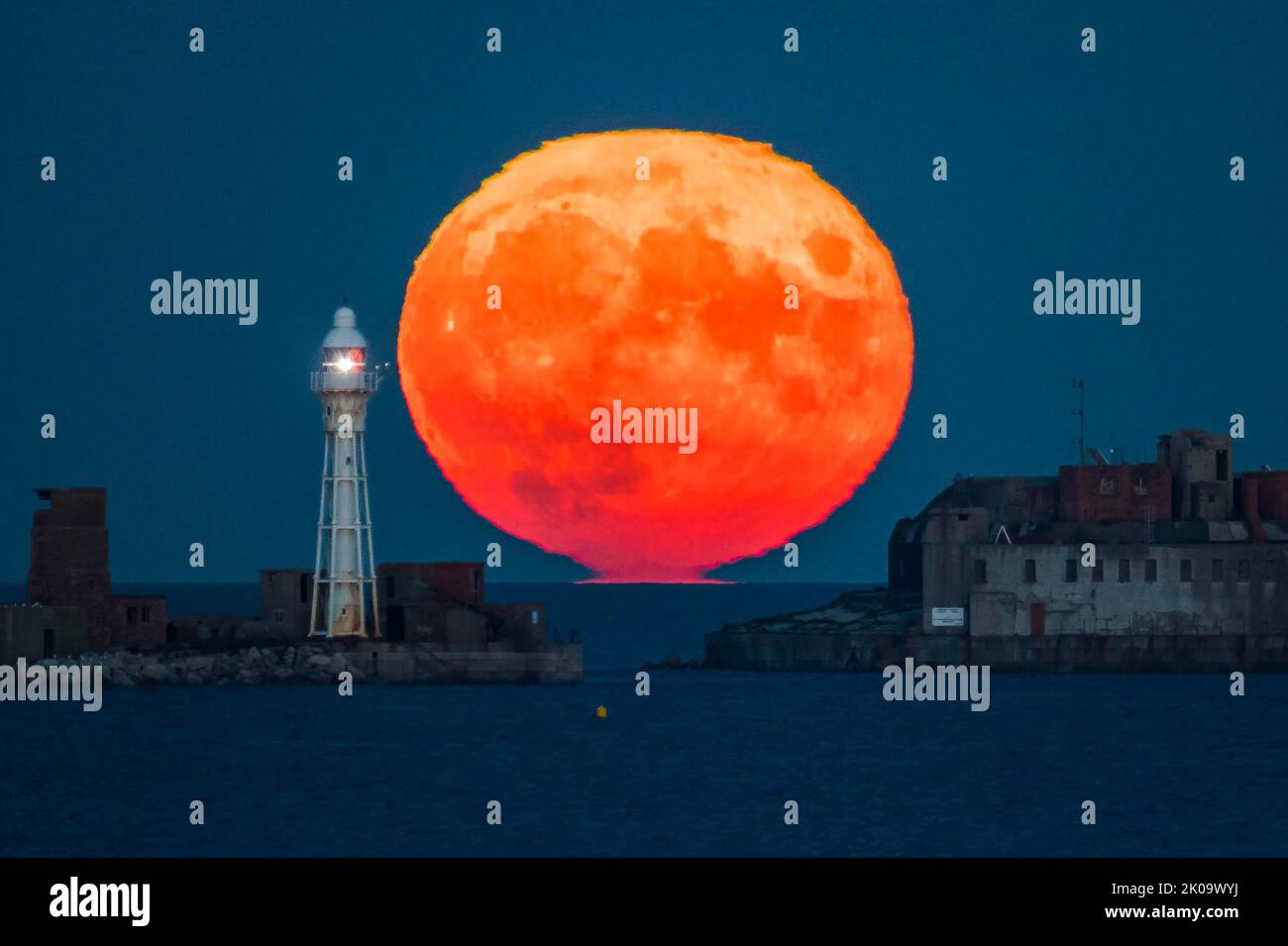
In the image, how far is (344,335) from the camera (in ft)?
377

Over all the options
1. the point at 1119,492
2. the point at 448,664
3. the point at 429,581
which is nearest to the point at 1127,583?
the point at 1119,492

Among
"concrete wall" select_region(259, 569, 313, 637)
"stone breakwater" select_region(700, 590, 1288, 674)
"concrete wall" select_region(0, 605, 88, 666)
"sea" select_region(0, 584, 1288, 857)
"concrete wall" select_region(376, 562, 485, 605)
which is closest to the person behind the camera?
"sea" select_region(0, 584, 1288, 857)

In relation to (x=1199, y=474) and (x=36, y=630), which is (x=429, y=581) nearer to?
(x=36, y=630)

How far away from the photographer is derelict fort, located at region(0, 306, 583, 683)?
11375cm

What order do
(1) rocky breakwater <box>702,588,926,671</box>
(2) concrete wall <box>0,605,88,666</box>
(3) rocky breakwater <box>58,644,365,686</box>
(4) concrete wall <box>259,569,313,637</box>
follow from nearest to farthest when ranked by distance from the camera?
1. (2) concrete wall <box>0,605,88,666</box>
2. (3) rocky breakwater <box>58,644,365,686</box>
3. (4) concrete wall <box>259,569,313,637</box>
4. (1) rocky breakwater <box>702,588,926,671</box>

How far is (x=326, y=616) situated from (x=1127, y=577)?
3490 cm

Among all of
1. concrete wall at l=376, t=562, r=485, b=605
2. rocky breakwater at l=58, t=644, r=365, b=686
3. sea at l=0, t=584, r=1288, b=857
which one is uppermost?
concrete wall at l=376, t=562, r=485, b=605

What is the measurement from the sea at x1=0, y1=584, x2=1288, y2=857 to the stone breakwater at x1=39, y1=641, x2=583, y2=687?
2.47 ft

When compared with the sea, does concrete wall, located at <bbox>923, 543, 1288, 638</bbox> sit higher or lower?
higher

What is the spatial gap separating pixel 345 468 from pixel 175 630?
12.8 meters

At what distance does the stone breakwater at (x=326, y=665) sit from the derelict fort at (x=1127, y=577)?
1830cm

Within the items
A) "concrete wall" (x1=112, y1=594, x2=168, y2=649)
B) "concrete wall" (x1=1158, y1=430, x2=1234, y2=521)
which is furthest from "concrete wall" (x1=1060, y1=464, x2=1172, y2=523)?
"concrete wall" (x1=112, y1=594, x2=168, y2=649)

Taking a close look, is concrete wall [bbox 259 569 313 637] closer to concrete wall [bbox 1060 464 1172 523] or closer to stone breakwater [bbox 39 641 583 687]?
Answer: stone breakwater [bbox 39 641 583 687]
